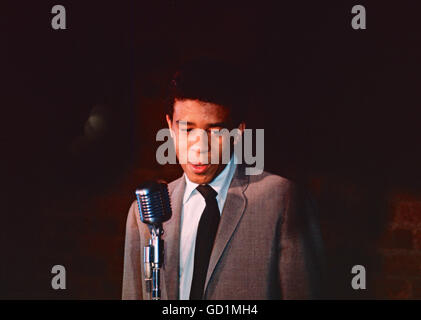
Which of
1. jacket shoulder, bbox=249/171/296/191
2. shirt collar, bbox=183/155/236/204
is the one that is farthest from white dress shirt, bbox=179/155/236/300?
jacket shoulder, bbox=249/171/296/191

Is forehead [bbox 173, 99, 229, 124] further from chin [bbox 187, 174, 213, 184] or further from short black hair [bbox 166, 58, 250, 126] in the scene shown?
chin [bbox 187, 174, 213, 184]

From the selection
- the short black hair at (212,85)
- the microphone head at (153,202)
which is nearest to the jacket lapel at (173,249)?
the microphone head at (153,202)

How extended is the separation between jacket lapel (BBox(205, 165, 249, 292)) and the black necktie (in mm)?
34

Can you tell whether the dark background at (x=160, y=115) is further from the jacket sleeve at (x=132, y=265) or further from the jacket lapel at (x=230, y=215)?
the jacket lapel at (x=230, y=215)

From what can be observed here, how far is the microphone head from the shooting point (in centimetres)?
180

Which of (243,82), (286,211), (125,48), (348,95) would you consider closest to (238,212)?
(286,211)

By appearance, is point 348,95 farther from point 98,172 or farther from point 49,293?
point 49,293

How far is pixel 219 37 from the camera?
2180 millimetres

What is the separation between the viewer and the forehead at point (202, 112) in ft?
6.61

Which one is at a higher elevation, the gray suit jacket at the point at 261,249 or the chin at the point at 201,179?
the chin at the point at 201,179

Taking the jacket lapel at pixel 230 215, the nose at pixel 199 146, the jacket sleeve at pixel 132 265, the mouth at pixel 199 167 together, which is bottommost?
the jacket sleeve at pixel 132 265

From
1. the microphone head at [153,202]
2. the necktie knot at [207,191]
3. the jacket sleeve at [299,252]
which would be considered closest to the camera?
the microphone head at [153,202]

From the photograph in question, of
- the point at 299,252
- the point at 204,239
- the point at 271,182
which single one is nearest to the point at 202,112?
the point at 271,182
